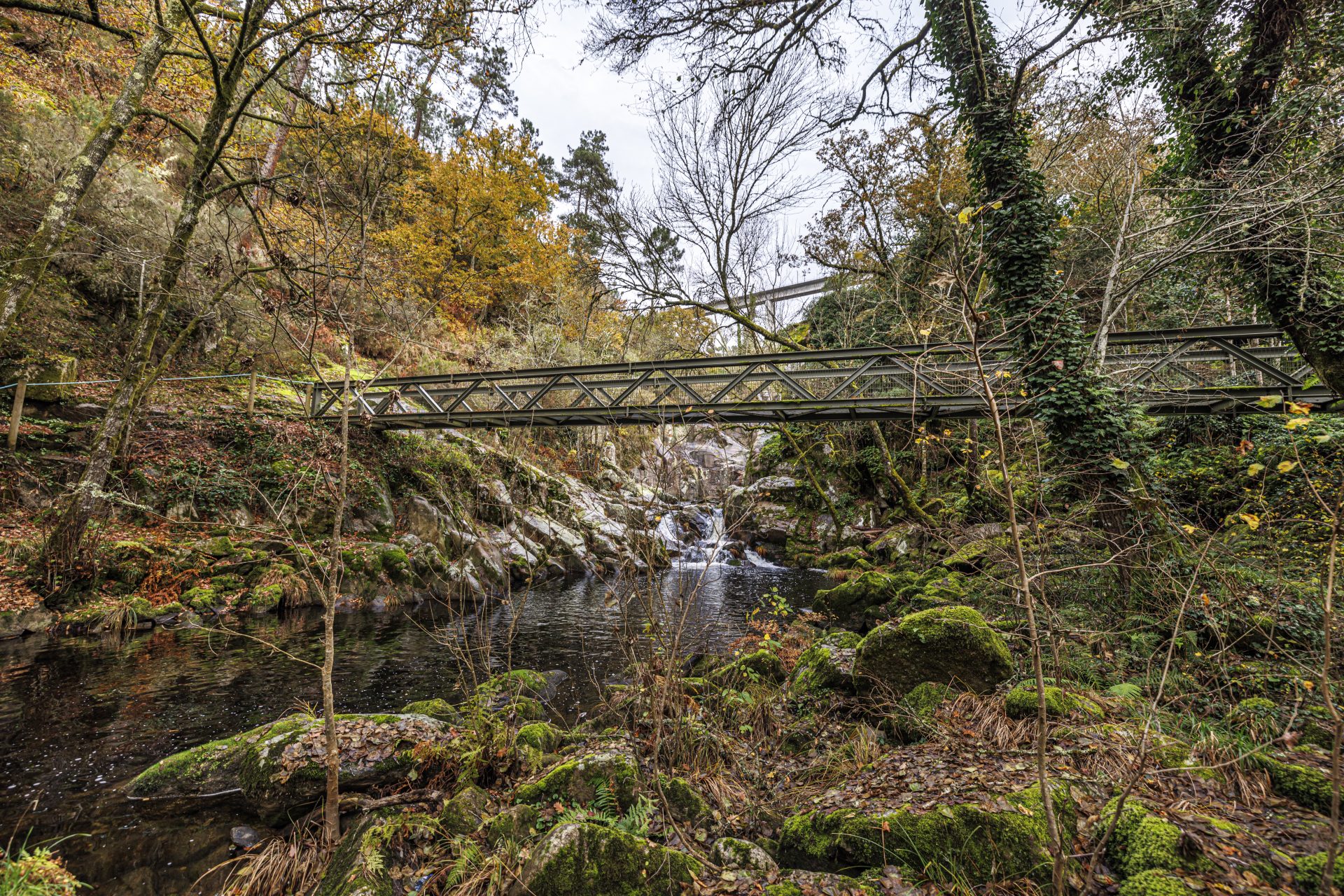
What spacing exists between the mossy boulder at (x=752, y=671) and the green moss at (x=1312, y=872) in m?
4.02

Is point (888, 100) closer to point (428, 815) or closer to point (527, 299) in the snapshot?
point (428, 815)

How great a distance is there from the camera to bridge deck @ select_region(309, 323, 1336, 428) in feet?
22.8

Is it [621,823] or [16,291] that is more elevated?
[16,291]

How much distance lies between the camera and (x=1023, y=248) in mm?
7406

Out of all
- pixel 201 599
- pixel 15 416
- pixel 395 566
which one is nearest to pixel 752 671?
pixel 395 566

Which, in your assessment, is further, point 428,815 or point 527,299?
point 527,299

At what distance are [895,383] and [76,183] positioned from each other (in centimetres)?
1514

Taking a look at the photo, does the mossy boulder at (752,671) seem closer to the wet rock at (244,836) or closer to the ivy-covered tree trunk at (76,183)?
the wet rock at (244,836)

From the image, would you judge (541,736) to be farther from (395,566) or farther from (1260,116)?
(1260,116)

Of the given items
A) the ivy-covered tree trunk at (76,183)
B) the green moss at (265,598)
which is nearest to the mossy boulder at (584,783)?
the green moss at (265,598)

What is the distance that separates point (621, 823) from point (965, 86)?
10.9 metres

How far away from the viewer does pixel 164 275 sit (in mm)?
7797

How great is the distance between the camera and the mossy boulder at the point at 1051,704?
399cm

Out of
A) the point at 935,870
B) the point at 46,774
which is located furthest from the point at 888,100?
the point at 46,774
